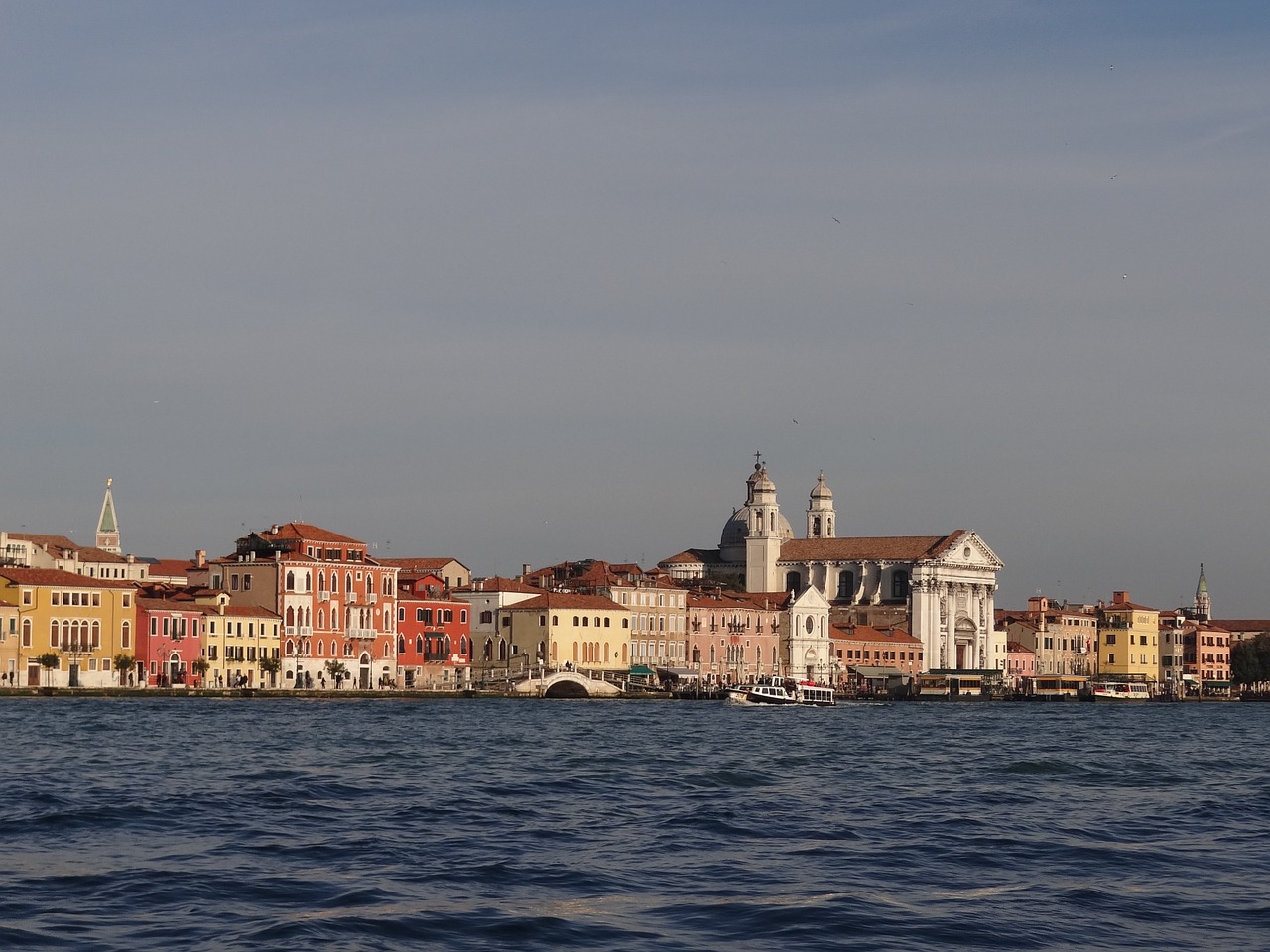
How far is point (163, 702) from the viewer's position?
65812 mm

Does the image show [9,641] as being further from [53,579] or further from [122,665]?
[122,665]

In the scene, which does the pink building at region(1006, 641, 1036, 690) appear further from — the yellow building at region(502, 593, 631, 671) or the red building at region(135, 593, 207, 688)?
the red building at region(135, 593, 207, 688)

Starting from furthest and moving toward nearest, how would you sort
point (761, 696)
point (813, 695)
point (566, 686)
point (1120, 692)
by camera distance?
point (1120, 692), point (813, 695), point (566, 686), point (761, 696)

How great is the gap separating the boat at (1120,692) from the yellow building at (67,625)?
56.3m

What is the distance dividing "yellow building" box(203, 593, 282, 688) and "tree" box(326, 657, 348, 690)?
87.5 inches

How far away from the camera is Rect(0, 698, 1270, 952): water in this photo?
16.4 meters

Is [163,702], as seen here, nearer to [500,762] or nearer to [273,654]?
[273,654]

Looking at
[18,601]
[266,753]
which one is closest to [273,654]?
[18,601]

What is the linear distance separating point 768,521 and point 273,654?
158 ft

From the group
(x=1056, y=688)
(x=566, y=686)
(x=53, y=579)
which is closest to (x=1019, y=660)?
(x=1056, y=688)

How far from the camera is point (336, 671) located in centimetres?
8181

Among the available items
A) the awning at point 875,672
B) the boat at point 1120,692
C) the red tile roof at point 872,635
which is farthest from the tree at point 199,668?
the boat at point 1120,692

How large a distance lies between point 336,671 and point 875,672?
3712cm

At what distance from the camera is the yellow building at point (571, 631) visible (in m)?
90.8
